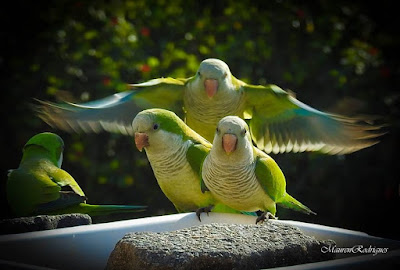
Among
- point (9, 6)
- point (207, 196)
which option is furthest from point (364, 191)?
point (9, 6)

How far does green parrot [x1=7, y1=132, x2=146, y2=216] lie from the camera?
2.07 m

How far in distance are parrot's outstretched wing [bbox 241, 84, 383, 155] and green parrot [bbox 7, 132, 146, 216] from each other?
599 millimetres

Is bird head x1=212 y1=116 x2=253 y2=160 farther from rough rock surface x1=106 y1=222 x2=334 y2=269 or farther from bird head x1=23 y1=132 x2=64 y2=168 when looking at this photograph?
bird head x1=23 y1=132 x2=64 y2=168

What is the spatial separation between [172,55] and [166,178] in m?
1.97

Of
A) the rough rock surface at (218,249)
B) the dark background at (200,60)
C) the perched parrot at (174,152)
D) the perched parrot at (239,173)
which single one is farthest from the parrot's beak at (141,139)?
the dark background at (200,60)

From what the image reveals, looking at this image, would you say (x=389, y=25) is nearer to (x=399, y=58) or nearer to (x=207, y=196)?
(x=399, y=58)

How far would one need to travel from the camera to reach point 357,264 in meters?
1.38

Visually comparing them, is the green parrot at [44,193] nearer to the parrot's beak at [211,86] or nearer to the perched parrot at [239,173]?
the perched parrot at [239,173]

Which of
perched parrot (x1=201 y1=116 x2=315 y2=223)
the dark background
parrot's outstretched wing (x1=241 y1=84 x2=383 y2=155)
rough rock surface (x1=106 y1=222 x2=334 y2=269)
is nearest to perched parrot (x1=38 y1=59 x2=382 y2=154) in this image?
parrot's outstretched wing (x1=241 y1=84 x2=383 y2=155)

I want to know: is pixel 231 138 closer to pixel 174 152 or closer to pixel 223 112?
pixel 174 152

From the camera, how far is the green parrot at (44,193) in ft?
6.80

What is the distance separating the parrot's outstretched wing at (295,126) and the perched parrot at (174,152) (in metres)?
0.35

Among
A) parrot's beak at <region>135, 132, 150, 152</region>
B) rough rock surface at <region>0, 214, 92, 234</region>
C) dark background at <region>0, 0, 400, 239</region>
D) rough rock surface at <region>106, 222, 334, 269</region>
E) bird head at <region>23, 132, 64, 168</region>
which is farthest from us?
dark background at <region>0, 0, 400, 239</region>

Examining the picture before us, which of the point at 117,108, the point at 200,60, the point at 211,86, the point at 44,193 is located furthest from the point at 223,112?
the point at 200,60
